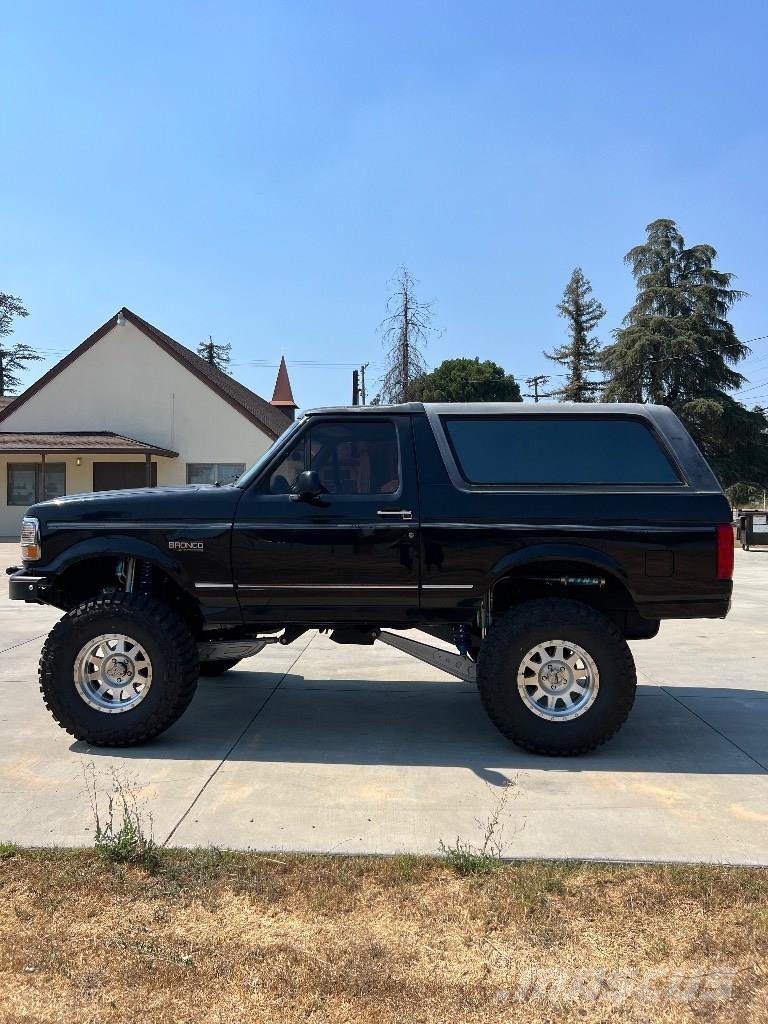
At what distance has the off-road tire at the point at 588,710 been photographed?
497 cm

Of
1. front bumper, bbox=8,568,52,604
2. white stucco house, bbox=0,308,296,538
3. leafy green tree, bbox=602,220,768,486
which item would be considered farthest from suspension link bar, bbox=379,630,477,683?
leafy green tree, bbox=602,220,768,486

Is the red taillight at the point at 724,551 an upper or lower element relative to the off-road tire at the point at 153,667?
upper

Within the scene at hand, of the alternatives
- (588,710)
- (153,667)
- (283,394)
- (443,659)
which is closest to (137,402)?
(283,394)

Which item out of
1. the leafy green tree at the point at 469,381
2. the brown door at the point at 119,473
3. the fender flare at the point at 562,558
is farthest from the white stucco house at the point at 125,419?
the leafy green tree at the point at 469,381

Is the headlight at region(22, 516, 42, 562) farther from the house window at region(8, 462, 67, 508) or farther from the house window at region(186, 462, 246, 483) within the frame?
the house window at region(8, 462, 67, 508)

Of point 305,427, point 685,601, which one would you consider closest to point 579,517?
point 685,601

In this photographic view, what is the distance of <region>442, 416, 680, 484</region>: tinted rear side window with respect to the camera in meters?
5.24

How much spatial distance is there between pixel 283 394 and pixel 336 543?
41.2 meters

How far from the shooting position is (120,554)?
5.21 m

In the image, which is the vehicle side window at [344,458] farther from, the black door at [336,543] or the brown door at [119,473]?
the brown door at [119,473]

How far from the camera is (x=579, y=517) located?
5059 mm

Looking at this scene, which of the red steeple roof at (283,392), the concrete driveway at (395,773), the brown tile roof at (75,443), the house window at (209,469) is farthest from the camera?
the red steeple roof at (283,392)

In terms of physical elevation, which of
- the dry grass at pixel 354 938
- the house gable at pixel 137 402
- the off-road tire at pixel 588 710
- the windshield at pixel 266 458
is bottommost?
the dry grass at pixel 354 938

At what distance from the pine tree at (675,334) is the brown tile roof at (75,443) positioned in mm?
23330
